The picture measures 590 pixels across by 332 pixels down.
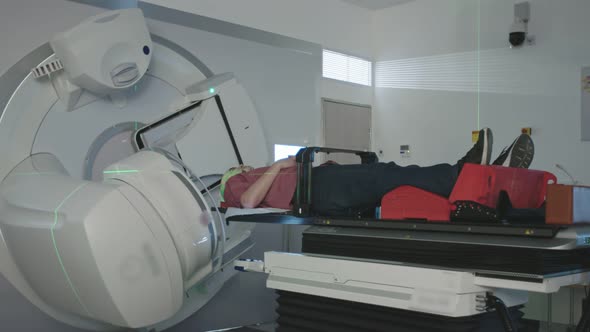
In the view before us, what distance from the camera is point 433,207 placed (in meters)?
2.10

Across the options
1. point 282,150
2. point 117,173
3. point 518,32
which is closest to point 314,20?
point 282,150

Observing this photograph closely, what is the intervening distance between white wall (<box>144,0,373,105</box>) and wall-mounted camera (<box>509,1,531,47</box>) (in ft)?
3.59

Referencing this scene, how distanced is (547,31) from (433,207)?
2.58m

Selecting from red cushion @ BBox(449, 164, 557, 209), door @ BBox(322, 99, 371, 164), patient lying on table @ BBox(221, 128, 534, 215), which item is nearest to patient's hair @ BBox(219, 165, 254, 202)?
patient lying on table @ BBox(221, 128, 534, 215)

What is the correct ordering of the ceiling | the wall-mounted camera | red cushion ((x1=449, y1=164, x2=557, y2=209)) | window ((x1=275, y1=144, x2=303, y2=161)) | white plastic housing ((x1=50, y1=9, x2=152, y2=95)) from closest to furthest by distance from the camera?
red cushion ((x1=449, y1=164, x2=557, y2=209))
white plastic housing ((x1=50, y1=9, x2=152, y2=95))
window ((x1=275, y1=144, x2=303, y2=161))
the wall-mounted camera
the ceiling

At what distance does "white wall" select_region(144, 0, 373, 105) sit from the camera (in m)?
3.54

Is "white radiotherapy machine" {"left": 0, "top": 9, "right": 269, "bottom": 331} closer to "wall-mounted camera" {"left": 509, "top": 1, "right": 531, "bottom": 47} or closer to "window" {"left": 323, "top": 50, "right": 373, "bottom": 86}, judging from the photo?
"window" {"left": 323, "top": 50, "right": 373, "bottom": 86}

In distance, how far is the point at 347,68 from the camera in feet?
15.4

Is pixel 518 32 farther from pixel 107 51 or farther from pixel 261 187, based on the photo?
pixel 107 51

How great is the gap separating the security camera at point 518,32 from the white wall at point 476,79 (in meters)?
0.08

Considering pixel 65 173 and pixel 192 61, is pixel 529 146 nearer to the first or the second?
pixel 192 61

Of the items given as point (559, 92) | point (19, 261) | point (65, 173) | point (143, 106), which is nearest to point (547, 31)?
point (559, 92)

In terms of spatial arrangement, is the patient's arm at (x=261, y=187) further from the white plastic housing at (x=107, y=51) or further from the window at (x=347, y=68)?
the window at (x=347, y=68)

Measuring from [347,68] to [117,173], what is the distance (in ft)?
9.04
